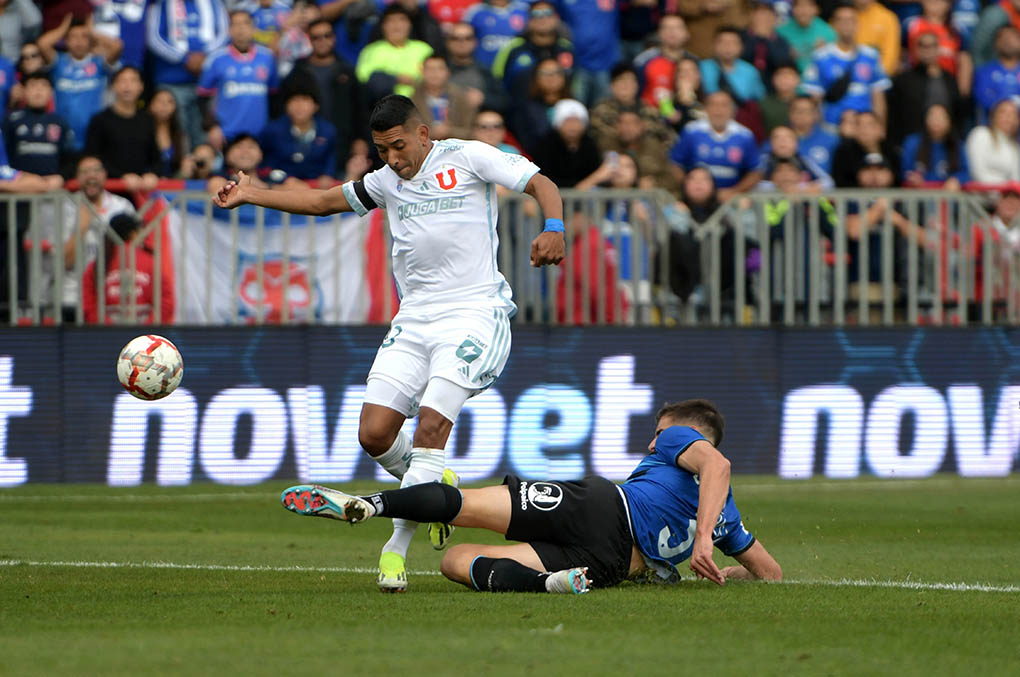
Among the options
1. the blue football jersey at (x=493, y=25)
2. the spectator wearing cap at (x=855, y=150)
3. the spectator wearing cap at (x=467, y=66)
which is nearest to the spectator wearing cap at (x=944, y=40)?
the spectator wearing cap at (x=855, y=150)

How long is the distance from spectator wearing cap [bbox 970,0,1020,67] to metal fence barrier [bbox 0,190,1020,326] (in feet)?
16.3

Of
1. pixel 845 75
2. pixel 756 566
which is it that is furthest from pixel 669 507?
pixel 845 75

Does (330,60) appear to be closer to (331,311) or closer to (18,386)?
(331,311)

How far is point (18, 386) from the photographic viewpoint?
1446 cm

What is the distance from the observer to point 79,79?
1667cm

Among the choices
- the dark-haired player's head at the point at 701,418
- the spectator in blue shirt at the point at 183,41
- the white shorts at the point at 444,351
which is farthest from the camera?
the spectator in blue shirt at the point at 183,41

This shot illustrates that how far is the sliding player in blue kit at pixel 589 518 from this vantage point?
762cm

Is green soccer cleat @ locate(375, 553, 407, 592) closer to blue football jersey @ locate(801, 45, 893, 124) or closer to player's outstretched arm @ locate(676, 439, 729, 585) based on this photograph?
player's outstretched arm @ locate(676, 439, 729, 585)

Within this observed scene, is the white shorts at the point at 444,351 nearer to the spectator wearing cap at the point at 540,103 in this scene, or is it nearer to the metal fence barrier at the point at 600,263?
the metal fence barrier at the point at 600,263

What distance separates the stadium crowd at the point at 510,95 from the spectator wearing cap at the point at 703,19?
52mm

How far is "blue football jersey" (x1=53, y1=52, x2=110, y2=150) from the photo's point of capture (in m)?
16.6

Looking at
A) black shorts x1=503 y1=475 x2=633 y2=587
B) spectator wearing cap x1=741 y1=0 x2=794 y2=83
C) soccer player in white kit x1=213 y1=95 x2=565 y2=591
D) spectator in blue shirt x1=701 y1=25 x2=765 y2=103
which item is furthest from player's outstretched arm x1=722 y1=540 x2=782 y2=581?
spectator wearing cap x1=741 y1=0 x2=794 y2=83

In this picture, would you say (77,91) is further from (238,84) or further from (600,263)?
(600,263)

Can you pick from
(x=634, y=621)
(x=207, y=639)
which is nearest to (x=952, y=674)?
A: (x=634, y=621)
